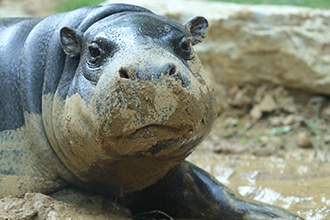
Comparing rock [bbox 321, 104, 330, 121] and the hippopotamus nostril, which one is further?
rock [bbox 321, 104, 330, 121]

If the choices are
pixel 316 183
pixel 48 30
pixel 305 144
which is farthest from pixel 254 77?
pixel 48 30

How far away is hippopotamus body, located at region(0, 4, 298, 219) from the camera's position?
7.52ft

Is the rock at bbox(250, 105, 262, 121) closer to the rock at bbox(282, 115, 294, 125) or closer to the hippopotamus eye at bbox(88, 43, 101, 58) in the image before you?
the rock at bbox(282, 115, 294, 125)

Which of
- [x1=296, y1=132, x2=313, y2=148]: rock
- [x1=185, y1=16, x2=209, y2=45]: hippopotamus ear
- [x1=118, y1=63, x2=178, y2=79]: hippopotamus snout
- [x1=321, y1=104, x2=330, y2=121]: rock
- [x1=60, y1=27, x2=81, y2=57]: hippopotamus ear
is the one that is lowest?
[x1=321, y1=104, x2=330, y2=121]: rock

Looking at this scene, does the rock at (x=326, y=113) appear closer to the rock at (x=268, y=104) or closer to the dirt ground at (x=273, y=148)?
the dirt ground at (x=273, y=148)

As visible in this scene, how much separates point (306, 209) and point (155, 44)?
4.71ft

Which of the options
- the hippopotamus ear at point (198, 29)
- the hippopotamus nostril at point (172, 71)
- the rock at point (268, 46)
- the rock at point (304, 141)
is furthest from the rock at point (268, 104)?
the hippopotamus nostril at point (172, 71)

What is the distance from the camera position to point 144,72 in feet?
7.41

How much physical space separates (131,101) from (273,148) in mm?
2989

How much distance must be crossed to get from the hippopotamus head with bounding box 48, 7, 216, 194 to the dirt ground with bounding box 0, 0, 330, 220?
104cm

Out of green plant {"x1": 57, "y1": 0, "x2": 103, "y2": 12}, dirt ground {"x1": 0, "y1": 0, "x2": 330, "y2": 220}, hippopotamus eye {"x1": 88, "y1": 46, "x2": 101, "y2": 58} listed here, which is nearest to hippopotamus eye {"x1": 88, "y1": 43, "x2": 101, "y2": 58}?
hippopotamus eye {"x1": 88, "y1": 46, "x2": 101, "y2": 58}

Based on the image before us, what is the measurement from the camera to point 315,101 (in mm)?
5793

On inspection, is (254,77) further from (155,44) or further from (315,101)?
(155,44)

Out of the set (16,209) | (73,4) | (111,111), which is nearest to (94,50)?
(111,111)
